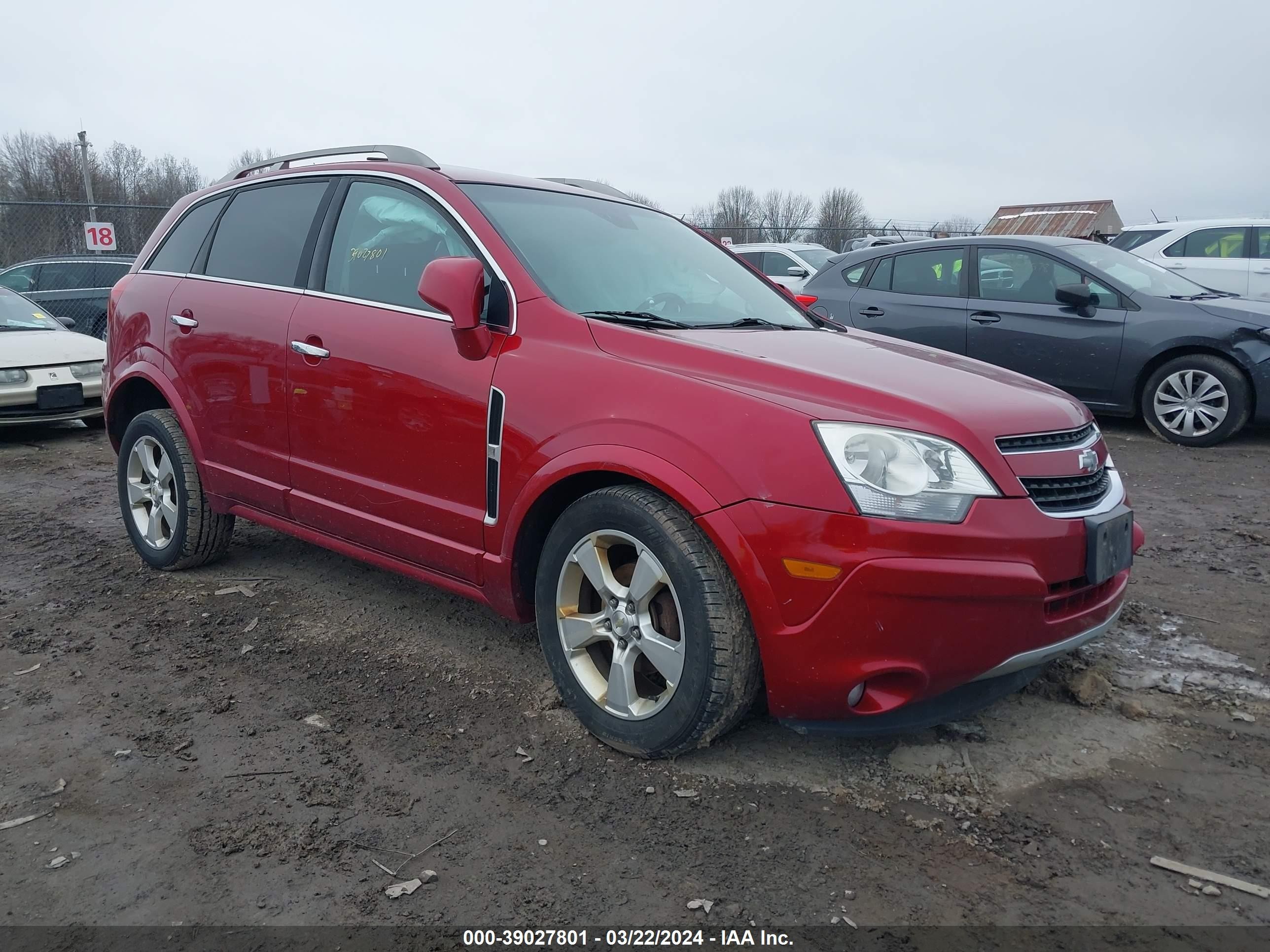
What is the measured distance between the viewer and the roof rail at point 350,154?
379cm

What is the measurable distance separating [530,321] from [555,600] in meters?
0.90

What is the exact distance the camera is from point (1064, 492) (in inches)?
105

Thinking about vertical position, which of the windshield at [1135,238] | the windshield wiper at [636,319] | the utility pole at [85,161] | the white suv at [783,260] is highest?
the utility pole at [85,161]

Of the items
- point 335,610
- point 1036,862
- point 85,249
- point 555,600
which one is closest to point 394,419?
point 555,600

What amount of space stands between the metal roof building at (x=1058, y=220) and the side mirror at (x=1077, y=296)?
47.0 ft

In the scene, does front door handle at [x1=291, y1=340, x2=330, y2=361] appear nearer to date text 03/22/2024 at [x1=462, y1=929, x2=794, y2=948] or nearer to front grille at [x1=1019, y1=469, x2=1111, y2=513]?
date text 03/22/2024 at [x1=462, y1=929, x2=794, y2=948]

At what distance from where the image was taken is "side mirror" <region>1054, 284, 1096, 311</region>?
24.3ft

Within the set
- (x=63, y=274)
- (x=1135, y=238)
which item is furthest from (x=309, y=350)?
(x=63, y=274)

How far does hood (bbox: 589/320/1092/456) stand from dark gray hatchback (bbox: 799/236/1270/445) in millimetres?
3343

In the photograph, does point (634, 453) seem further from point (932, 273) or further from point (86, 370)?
point (86, 370)

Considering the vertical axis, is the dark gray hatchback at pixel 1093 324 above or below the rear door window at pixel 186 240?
below

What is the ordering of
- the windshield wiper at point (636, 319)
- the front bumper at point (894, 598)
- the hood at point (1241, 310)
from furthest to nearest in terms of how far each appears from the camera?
the hood at point (1241, 310) < the windshield wiper at point (636, 319) < the front bumper at point (894, 598)

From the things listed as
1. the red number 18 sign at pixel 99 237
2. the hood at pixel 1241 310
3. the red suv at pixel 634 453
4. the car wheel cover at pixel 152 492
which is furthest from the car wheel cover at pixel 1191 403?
the red number 18 sign at pixel 99 237

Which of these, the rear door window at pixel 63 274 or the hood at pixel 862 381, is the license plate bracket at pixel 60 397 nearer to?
the rear door window at pixel 63 274
